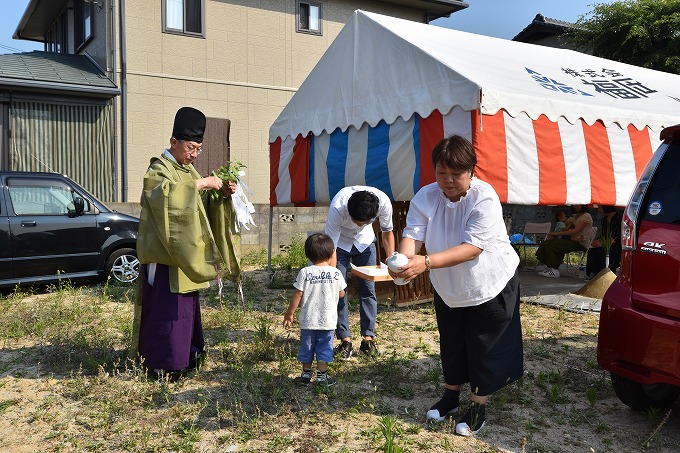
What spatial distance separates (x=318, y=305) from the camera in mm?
3977

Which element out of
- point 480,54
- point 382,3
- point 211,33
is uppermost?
point 382,3

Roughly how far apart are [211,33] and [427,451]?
11097 millimetres

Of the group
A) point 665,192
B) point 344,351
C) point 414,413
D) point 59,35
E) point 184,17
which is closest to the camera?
point 665,192

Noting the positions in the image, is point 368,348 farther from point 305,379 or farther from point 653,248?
point 653,248

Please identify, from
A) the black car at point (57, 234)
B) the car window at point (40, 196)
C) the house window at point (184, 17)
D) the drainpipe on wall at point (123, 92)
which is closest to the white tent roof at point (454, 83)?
the black car at point (57, 234)

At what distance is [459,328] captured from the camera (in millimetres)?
3355

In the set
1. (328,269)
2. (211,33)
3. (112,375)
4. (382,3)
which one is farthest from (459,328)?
(382,3)

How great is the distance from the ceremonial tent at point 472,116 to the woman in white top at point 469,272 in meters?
2.18

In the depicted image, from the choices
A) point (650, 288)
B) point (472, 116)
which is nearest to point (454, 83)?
point (472, 116)

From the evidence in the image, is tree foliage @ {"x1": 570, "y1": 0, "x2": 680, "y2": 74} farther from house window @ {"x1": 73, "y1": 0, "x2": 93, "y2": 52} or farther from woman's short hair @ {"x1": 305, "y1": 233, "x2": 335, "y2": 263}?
woman's short hair @ {"x1": 305, "y1": 233, "x2": 335, "y2": 263}

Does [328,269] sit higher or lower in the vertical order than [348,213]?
lower

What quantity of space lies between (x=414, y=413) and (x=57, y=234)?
226 inches

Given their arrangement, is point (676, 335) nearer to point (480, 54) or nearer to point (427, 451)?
point (427, 451)

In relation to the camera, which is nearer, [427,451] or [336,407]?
[427,451]
